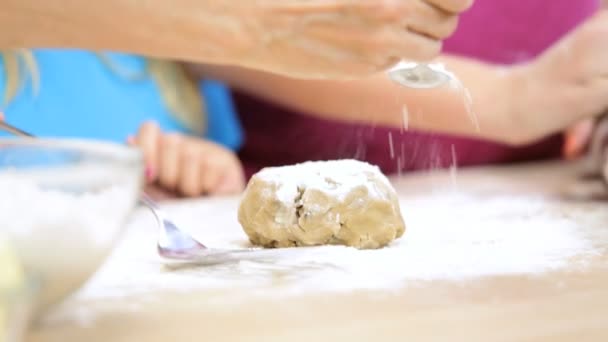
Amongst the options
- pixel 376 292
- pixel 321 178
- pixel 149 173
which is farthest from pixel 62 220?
pixel 149 173

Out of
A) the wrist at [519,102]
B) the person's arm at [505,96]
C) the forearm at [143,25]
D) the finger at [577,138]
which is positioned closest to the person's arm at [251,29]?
the forearm at [143,25]

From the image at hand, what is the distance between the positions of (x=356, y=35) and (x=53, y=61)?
0.73m

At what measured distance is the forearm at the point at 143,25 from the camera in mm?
571

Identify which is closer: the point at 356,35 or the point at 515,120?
the point at 356,35

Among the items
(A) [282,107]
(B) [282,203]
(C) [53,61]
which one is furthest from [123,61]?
(B) [282,203]

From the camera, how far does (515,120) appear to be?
114 centimetres

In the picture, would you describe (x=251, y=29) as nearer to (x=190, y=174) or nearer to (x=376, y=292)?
(x=376, y=292)

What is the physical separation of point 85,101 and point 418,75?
659 mm

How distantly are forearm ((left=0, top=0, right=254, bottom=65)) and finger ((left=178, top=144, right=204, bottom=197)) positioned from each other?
54 centimetres

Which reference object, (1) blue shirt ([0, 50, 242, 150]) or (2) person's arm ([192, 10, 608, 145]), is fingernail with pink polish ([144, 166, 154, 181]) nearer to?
(1) blue shirt ([0, 50, 242, 150])

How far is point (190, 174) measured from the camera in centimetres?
114

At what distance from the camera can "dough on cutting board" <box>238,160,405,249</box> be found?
662mm

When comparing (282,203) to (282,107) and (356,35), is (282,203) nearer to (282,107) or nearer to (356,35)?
(356,35)

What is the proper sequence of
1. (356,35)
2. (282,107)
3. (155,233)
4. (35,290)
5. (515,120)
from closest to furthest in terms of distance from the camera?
1. (35,290)
2. (356,35)
3. (155,233)
4. (515,120)
5. (282,107)
